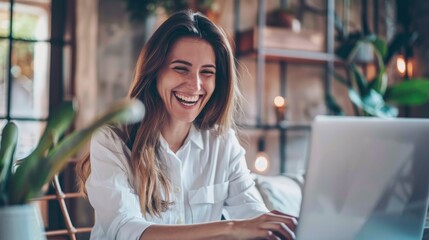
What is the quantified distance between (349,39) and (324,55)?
0.75 ft

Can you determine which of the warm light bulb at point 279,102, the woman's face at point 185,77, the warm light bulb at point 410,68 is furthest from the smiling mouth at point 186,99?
the warm light bulb at point 410,68

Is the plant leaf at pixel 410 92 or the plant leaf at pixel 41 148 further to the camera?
the plant leaf at pixel 410 92

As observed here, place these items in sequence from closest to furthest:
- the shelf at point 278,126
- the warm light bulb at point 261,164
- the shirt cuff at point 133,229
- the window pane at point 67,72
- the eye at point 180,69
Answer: the shirt cuff at point 133,229, the eye at point 180,69, the window pane at point 67,72, the warm light bulb at point 261,164, the shelf at point 278,126

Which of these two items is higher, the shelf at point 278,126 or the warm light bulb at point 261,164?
the shelf at point 278,126

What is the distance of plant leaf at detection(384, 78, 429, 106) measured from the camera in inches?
132

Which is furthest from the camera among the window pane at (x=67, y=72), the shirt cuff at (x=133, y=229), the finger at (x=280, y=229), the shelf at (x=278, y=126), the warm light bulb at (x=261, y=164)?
the shelf at (x=278, y=126)

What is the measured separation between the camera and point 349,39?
12.4 feet

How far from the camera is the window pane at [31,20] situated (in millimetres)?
3143

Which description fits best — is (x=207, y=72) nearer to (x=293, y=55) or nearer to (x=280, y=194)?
(x=280, y=194)

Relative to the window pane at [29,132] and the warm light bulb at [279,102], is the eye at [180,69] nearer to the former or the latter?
the window pane at [29,132]

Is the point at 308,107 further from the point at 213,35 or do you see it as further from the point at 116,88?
the point at 213,35

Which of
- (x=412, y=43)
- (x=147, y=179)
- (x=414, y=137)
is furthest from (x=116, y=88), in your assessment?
(x=414, y=137)

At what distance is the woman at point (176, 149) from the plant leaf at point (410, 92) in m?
2.02

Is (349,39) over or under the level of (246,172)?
over
